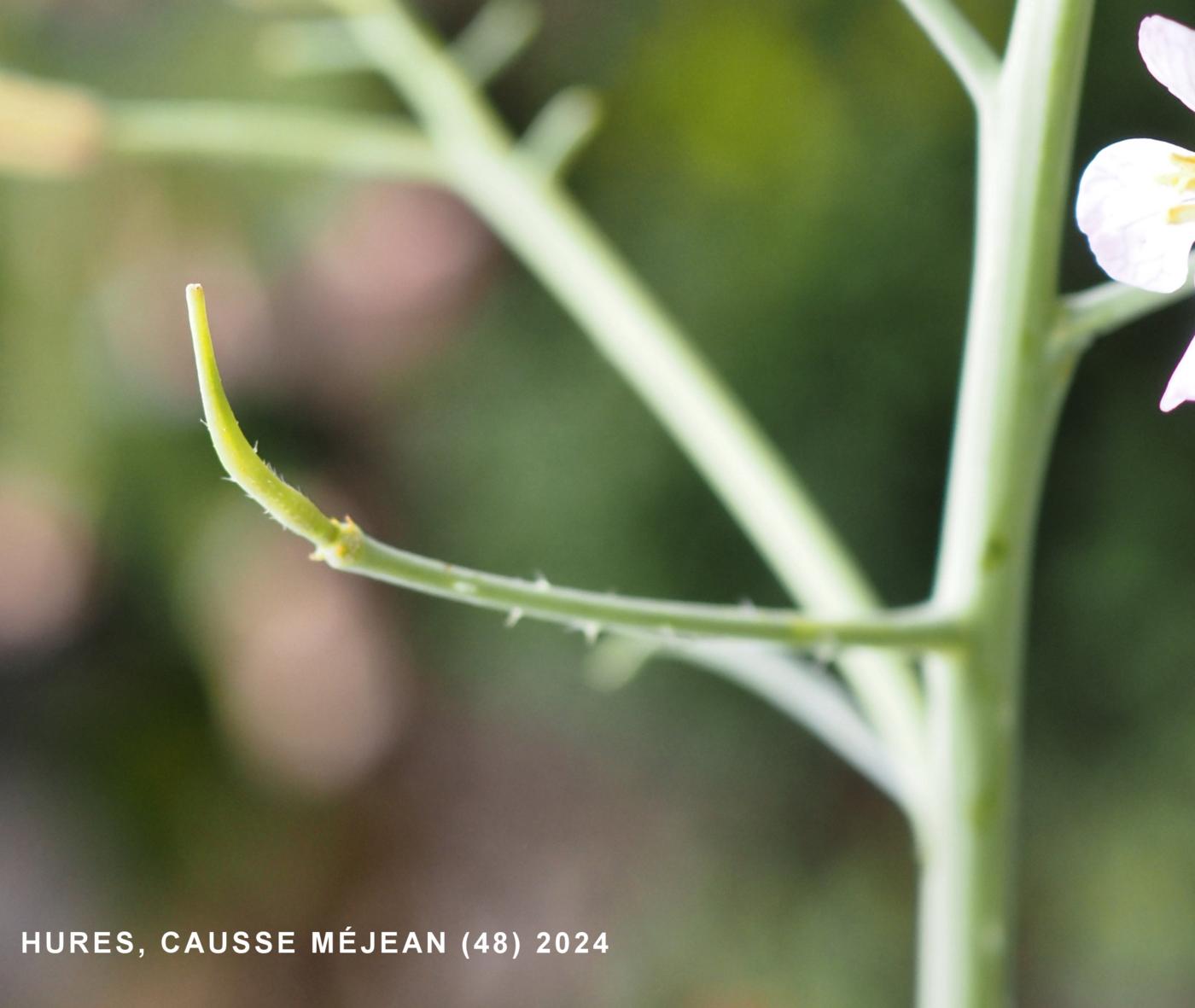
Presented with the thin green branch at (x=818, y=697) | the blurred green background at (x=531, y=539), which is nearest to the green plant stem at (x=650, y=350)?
the thin green branch at (x=818, y=697)

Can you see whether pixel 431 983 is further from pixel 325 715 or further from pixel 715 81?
pixel 715 81

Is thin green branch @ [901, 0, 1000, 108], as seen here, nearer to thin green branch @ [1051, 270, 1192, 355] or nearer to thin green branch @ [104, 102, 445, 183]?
thin green branch @ [1051, 270, 1192, 355]

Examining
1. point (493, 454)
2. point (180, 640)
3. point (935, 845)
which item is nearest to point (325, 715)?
point (180, 640)

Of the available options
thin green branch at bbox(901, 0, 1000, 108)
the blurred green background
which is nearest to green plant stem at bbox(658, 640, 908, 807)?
thin green branch at bbox(901, 0, 1000, 108)

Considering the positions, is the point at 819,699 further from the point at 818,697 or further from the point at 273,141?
Answer: the point at 273,141

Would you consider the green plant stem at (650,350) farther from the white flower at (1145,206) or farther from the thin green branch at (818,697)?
the white flower at (1145,206)

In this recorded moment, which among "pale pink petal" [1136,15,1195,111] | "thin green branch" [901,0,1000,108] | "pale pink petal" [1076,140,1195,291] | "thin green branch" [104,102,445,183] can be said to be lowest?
"pale pink petal" [1076,140,1195,291]
